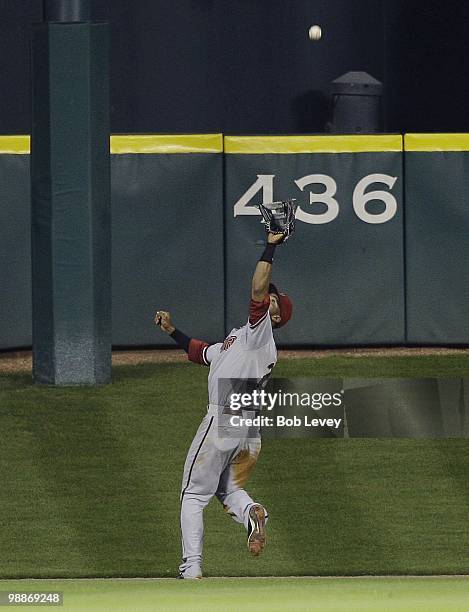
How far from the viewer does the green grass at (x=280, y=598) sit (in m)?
6.64

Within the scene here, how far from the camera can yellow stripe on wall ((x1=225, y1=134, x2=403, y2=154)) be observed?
16.7m

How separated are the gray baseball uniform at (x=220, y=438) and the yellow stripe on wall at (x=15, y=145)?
8178 millimetres

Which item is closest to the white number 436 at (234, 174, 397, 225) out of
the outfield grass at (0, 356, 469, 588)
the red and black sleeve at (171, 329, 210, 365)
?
the outfield grass at (0, 356, 469, 588)

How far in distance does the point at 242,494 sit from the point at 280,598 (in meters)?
1.79

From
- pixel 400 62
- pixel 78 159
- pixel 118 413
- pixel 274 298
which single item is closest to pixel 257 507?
pixel 274 298

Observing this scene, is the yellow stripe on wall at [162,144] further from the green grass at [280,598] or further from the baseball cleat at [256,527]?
the green grass at [280,598]

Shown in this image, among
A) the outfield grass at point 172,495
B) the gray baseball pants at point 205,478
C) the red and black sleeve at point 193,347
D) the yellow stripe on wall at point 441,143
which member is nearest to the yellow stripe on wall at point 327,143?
the yellow stripe on wall at point 441,143

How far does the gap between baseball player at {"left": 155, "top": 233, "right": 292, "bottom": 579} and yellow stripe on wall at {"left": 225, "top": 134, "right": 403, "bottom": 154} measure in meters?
8.23

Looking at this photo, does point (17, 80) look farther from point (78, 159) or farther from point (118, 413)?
point (118, 413)

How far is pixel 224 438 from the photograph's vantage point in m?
8.44

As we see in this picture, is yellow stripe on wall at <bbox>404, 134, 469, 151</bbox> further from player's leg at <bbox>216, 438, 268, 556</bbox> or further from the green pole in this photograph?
player's leg at <bbox>216, 438, 268, 556</bbox>

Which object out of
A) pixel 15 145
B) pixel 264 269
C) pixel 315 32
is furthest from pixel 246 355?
pixel 315 32

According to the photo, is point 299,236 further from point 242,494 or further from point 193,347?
point 242,494

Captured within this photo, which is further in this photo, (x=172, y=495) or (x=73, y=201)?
(x=73, y=201)
